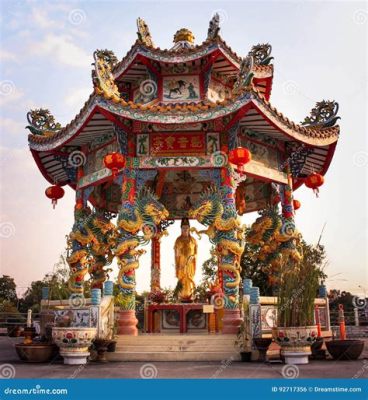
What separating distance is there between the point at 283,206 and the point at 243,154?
2986 mm

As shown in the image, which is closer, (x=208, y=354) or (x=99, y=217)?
(x=208, y=354)

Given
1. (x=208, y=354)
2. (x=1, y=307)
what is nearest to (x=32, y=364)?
(x=208, y=354)

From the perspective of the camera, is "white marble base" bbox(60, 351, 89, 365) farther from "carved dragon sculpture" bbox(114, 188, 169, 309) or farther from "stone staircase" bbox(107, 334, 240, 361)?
"carved dragon sculpture" bbox(114, 188, 169, 309)

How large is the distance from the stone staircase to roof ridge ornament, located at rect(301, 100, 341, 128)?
22.2ft

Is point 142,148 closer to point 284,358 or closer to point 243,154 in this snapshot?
point 243,154

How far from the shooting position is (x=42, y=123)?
46.0ft

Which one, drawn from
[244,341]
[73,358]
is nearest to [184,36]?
[244,341]

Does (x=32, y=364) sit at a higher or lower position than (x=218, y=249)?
lower

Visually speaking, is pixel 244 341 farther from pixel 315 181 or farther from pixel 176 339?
pixel 315 181

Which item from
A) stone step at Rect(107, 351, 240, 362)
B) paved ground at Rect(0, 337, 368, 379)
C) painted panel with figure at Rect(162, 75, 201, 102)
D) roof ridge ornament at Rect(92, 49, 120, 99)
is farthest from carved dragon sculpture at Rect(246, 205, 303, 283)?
roof ridge ornament at Rect(92, 49, 120, 99)

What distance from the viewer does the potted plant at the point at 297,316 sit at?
28.1 feet

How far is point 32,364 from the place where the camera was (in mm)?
8891

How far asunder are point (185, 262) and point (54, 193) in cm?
462

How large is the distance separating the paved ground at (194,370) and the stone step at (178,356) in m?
0.41
